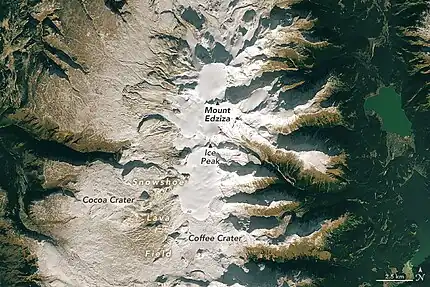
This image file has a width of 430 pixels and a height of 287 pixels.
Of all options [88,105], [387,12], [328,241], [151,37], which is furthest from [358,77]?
[88,105]

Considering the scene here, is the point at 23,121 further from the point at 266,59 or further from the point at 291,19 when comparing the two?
the point at 291,19

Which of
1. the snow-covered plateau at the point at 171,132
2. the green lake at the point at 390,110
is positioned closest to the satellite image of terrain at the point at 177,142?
the snow-covered plateau at the point at 171,132

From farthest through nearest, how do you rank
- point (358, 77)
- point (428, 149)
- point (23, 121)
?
point (428, 149) < point (358, 77) < point (23, 121)

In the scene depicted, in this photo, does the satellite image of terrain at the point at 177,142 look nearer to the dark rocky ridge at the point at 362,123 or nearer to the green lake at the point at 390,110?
the dark rocky ridge at the point at 362,123

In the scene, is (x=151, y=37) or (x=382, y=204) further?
(x=382, y=204)

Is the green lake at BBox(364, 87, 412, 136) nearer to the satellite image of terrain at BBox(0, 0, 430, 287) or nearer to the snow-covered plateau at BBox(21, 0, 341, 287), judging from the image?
the satellite image of terrain at BBox(0, 0, 430, 287)

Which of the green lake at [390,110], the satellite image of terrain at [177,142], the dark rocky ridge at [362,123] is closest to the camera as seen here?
the satellite image of terrain at [177,142]
